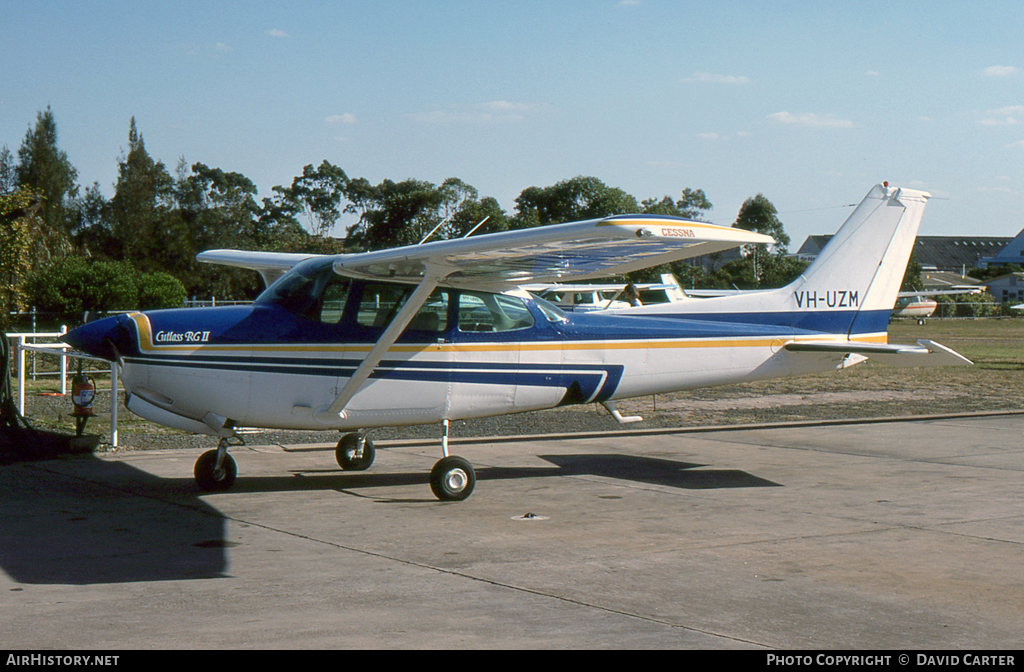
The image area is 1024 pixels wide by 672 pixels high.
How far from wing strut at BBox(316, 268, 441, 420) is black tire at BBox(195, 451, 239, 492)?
1.17 m

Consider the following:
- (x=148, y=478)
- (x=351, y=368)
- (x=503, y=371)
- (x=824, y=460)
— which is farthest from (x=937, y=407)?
(x=148, y=478)

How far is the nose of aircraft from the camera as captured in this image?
8242mm

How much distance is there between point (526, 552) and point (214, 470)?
3477 mm

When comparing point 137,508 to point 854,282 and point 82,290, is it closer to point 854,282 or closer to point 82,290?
point 854,282

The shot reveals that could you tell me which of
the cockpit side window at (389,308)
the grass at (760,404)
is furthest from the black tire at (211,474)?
the grass at (760,404)

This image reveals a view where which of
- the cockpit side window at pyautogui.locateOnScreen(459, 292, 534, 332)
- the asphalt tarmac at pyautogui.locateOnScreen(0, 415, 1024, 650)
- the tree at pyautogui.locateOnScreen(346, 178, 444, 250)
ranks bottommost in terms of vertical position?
the asphalt tarmac at pyautogui.locateOnScreen(0, 415, 1024, 650)

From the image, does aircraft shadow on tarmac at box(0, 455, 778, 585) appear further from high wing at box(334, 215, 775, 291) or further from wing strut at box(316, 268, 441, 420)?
high wing at box(334, 215, 775, 291)

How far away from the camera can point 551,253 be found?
317 inches

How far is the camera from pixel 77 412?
10.8m

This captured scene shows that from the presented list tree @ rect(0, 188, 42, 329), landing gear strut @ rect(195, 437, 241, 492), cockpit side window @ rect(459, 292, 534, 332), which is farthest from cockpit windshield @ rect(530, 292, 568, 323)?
tree @ rect(0, 188, 42, 329)

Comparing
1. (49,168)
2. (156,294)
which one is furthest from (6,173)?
(156,294)

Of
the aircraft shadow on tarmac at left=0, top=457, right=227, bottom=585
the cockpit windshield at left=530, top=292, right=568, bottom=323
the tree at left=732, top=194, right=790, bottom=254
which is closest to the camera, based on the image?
the aircraft shadow on tarmac at left=0, top=457, right=227, bottom=585
